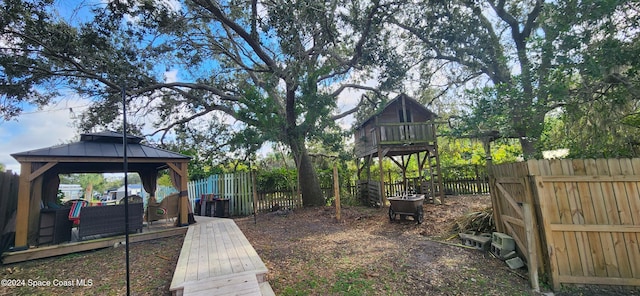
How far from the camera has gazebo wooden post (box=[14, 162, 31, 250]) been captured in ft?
17.6

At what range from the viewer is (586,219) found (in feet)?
12.1

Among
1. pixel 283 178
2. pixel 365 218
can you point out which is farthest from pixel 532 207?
pixel 283 178

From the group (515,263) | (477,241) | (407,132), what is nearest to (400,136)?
(407,132)

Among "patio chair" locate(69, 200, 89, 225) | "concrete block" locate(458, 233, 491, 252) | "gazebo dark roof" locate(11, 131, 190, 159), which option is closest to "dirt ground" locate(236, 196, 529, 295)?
"concrete block" locate(458, 233, 491, 252)

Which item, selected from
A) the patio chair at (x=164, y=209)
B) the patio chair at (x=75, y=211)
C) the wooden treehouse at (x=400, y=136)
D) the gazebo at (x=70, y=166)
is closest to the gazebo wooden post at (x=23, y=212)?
the gazebo at (x=70, y=166)

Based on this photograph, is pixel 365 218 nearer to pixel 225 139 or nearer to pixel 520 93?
pixel 520 93

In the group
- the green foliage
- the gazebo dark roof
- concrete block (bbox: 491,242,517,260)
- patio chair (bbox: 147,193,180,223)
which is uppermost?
the gazebo dark roof

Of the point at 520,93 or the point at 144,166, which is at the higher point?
the point at 520,93

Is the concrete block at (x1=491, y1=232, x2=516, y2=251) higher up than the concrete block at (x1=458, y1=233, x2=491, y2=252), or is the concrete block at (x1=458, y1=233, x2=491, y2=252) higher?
the concrete block at (x1=491, y1=232, x2=516, y2=251)

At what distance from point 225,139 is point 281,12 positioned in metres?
8.40

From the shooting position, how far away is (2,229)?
5418mm

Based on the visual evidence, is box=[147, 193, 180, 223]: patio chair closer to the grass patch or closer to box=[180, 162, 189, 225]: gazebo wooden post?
box=[180, 162, 189, 225]: gazebo wooden post

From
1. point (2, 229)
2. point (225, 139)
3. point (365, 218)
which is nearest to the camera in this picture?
point (2, 229)

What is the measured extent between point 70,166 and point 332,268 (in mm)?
8615
